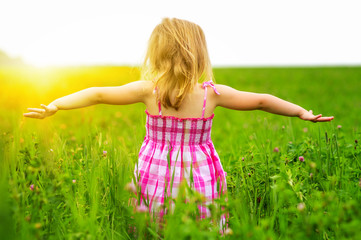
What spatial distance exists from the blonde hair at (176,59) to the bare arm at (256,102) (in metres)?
0.19

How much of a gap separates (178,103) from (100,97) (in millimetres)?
567

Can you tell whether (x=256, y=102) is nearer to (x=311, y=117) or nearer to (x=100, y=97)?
(x=311, y=117)

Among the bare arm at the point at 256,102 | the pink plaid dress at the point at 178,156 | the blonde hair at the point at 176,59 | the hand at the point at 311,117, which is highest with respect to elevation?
the blonde hair at the point at 176,59

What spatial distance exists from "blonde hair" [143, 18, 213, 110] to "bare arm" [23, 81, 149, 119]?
0.14 m

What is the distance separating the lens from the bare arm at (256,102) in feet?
7.90

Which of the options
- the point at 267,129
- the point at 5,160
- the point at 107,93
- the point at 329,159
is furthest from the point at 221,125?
the point at 5,160

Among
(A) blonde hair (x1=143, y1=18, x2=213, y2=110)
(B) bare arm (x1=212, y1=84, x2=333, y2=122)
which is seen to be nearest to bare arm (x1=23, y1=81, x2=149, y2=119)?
(A) blonde hair (x1=143, y1=18, x2=213, y2=110)

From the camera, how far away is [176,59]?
237 centimetres

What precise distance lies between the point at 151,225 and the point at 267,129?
210 centimetres

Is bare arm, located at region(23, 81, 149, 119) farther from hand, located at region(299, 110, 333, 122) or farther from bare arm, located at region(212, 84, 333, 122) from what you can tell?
hand, located at region(299, 110, 333, 122)

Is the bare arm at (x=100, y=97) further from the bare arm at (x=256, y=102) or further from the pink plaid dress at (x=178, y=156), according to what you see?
the bare arm at (x=256, y=102)

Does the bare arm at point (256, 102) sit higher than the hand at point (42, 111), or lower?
higher

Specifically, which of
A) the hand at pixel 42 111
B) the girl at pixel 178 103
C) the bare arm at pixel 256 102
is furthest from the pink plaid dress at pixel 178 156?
the hand at pixel 42 111

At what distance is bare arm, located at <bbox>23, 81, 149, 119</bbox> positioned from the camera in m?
2.29
